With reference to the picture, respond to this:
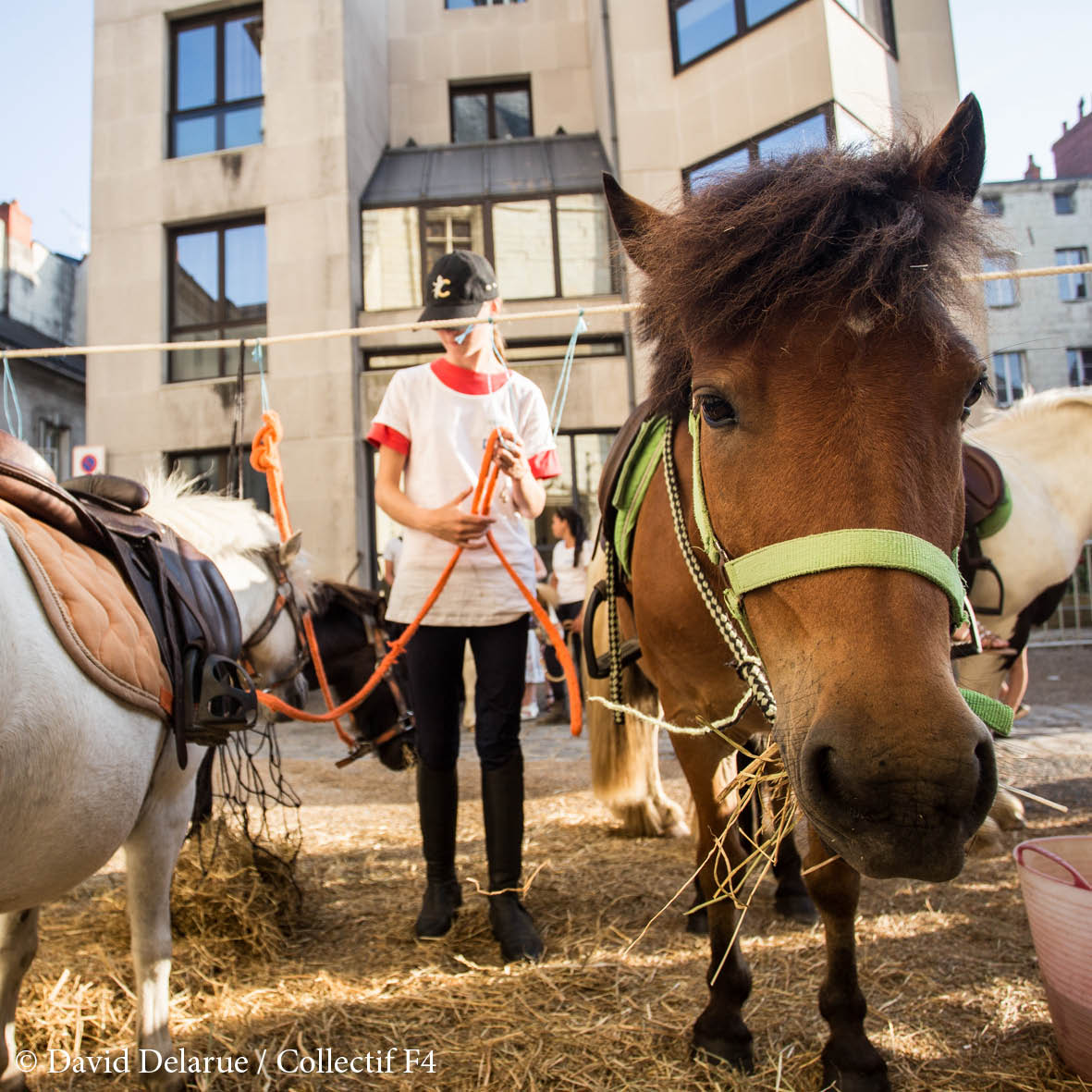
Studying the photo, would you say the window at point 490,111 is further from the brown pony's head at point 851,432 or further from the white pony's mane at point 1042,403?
the brown pony's head at point 851,432

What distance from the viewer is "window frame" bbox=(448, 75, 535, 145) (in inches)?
490

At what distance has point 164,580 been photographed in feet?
5.71

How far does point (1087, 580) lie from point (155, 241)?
1441 cm

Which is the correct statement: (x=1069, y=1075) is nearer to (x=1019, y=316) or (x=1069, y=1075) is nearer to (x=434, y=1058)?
(x=434, y=1058)

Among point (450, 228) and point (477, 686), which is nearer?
point (477, 686)

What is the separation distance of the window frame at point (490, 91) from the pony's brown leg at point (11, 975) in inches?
511

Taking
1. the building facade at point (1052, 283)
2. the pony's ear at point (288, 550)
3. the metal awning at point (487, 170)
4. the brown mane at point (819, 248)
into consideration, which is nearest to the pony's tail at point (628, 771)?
the pony's ear at point (288, 550)

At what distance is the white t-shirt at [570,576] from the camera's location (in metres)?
6.89

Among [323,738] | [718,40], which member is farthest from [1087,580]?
[323,738]

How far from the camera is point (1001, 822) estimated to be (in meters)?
3.41

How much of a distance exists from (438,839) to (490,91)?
1330 centimetres

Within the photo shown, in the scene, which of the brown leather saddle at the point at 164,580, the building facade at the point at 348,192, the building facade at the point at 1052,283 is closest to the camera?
the brown leather saddle at the point at 164,580

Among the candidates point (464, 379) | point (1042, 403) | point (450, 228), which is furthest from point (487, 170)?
point (464, 379)

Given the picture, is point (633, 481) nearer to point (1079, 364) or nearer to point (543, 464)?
point (543, 464)
